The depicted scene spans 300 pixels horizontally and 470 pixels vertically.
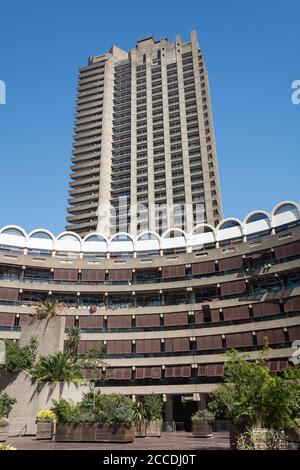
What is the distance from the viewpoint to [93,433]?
21906 mm

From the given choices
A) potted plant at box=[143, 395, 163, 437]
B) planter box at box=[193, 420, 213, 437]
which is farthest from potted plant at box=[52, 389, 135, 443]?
planter box at box=[193, 420, 213, 437]

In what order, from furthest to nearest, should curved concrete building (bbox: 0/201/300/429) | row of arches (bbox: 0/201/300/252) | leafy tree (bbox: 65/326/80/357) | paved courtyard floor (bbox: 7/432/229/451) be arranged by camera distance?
row of arches (bbox: 0/201/300/252) → curved concrete building (bbox: 0/201/300/429) → leafy tree (bbox: 65/326/80/357) → paved courtyard floor (bbox: 7/432/229/451)

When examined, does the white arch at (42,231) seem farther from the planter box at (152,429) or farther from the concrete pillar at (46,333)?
the planter box at (152,429)

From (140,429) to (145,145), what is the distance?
7900 cm

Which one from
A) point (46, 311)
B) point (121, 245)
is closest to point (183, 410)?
point (46, 311)

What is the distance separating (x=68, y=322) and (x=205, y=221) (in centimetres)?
4418

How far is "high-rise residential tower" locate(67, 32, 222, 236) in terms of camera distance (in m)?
88.4

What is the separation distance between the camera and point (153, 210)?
89.2 meters

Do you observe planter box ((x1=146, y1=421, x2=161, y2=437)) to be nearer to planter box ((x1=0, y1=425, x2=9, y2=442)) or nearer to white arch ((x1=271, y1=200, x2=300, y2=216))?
planter box ((x1=0, y1=425, x2=9, y2=442))

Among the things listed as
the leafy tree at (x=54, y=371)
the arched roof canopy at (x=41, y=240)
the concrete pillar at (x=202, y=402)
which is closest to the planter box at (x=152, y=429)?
the leafy tree at (x=54, y=371)

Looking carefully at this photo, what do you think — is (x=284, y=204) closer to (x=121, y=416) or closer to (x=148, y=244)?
(x=148, y=244)

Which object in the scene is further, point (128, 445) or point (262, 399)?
point (128, 445)

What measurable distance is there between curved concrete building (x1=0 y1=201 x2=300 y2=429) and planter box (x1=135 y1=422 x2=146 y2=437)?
55.3ft

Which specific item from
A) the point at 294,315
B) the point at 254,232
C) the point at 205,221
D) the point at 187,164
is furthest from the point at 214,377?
the point at 187,164
